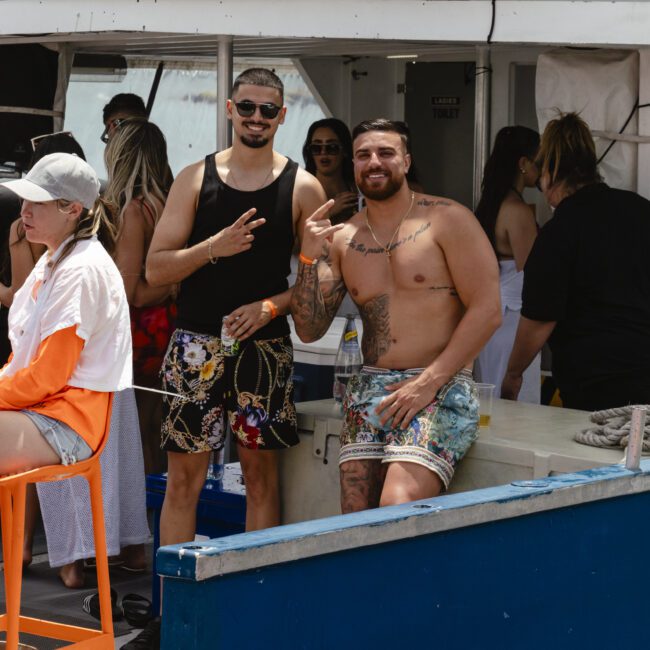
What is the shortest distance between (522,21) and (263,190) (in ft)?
3.98

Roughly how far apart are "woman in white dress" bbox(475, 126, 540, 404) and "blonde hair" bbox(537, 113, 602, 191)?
0.91 m

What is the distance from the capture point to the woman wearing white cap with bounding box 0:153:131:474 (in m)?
3.71

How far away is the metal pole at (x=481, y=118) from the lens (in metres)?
6.66

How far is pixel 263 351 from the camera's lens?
4484 millimetres

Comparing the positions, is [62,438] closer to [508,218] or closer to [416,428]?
[416,428]

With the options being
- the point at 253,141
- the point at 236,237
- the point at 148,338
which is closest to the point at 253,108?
the point at 253,141

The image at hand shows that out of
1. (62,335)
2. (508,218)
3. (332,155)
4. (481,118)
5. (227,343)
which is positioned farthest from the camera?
(332,155)

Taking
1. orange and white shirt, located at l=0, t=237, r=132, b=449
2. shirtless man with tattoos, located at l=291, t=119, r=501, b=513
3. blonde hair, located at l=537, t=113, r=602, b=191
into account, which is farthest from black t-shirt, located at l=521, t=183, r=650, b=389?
orange and white shirt, located at l=0, t=237, r=132, b=449

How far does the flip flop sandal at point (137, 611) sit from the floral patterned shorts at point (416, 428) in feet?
3.87

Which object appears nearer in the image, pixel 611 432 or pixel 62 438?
pixel 62 438

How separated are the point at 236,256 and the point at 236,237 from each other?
0.22 m

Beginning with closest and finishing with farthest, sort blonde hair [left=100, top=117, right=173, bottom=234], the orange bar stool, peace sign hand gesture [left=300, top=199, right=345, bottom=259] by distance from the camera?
the orange bar stool, peace sign hand gesture [left=300, top=199, right=345, bottom=259], blonde hair [left=100, top=117, right=173, bottom=234]

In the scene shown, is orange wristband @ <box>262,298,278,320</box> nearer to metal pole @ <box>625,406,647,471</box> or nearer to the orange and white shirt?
the orange and white shirt

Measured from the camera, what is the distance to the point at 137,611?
492cm
